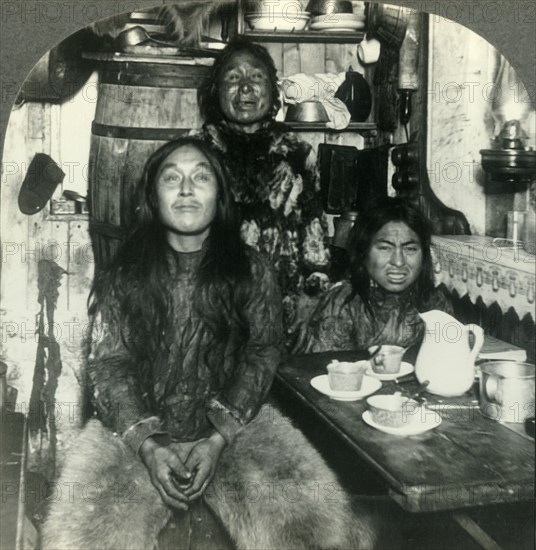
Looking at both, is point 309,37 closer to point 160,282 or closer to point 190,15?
point 190,15

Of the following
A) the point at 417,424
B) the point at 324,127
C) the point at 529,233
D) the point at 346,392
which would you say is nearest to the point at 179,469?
the point at 346,392

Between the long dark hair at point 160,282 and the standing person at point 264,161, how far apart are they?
4cm

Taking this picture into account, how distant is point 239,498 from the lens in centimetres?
149

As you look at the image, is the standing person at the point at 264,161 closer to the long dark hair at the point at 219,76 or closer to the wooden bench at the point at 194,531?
the long dark hair at the point at 219,76

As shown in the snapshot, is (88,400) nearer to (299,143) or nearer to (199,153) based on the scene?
(199,153)

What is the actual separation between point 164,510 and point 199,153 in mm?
666

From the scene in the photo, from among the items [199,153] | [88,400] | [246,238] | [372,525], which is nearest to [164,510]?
[88,400]

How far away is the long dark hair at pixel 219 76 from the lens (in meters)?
1.45

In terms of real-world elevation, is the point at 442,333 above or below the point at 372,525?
above

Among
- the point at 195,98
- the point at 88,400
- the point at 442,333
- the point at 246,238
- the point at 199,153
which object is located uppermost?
the point at 195,98

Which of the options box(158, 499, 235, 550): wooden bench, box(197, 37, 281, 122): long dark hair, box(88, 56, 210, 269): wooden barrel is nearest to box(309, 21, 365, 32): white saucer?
box(197, 37, 281, 122): long dark hair

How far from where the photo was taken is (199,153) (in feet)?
4.75

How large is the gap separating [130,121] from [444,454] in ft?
2.73

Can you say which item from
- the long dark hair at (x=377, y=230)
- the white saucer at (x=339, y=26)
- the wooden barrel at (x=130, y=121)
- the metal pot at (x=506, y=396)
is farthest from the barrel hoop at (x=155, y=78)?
the metal pot at (x=506, y=396)
